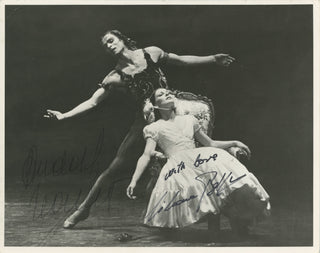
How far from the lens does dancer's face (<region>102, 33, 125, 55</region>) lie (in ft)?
19.1

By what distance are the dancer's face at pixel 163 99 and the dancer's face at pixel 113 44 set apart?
0.67m

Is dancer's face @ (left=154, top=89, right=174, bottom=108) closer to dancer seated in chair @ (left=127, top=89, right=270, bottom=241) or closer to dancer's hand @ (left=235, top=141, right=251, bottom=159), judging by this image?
dancer seated in chair @ (left=127, top=89, right=270, bottom=241)

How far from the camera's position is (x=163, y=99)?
18.7 feet

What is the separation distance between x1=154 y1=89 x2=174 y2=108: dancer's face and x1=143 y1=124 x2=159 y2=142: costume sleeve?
253mm

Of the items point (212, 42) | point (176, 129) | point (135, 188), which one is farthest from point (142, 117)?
point (212, 42)

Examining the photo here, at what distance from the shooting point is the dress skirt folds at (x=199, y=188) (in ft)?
17.5

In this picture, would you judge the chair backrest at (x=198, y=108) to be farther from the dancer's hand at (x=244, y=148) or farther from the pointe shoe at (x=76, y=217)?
the pointe shoe at (x=76, y=217)

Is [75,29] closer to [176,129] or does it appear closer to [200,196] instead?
[176,129]

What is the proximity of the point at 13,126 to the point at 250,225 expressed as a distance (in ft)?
9.38

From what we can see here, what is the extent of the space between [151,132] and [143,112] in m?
0.27

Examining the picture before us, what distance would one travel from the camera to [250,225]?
5.55m
